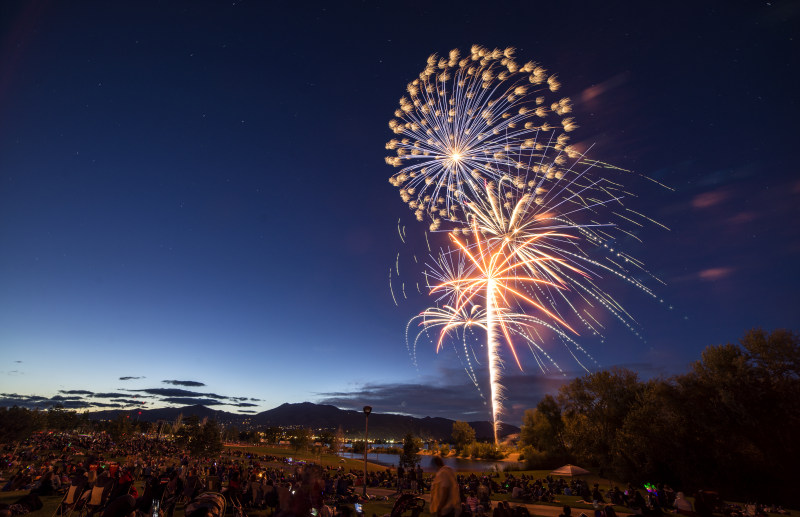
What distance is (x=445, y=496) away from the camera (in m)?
7.29

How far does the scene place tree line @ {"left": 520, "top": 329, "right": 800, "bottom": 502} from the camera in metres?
28.3

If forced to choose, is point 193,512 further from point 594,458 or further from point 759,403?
point 594,458

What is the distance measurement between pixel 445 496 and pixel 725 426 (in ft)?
116

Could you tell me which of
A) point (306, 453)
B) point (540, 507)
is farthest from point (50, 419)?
point (540, 507)

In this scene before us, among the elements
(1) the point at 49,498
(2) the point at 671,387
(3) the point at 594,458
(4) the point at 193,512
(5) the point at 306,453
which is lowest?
(5) the point at 306,453

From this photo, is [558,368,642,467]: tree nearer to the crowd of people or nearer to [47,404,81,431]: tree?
the crowd of people

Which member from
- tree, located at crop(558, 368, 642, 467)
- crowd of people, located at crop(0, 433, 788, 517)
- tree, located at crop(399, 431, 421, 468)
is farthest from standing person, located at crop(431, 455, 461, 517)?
tree, located at crop(399, 431, 421, 468)

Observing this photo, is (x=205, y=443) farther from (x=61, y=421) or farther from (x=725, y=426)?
(x=61, y=421)

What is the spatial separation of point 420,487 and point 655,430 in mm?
23822

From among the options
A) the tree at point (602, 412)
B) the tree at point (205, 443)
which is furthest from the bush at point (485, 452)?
the tree at point (205, 443)

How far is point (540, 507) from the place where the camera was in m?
21.1

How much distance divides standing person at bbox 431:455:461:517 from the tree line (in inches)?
1330

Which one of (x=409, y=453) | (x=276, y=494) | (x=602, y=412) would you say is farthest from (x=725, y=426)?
(x=409, y=453)

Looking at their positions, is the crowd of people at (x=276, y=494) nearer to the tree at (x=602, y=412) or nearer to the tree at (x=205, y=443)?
the tree at (x=602, y=412)
